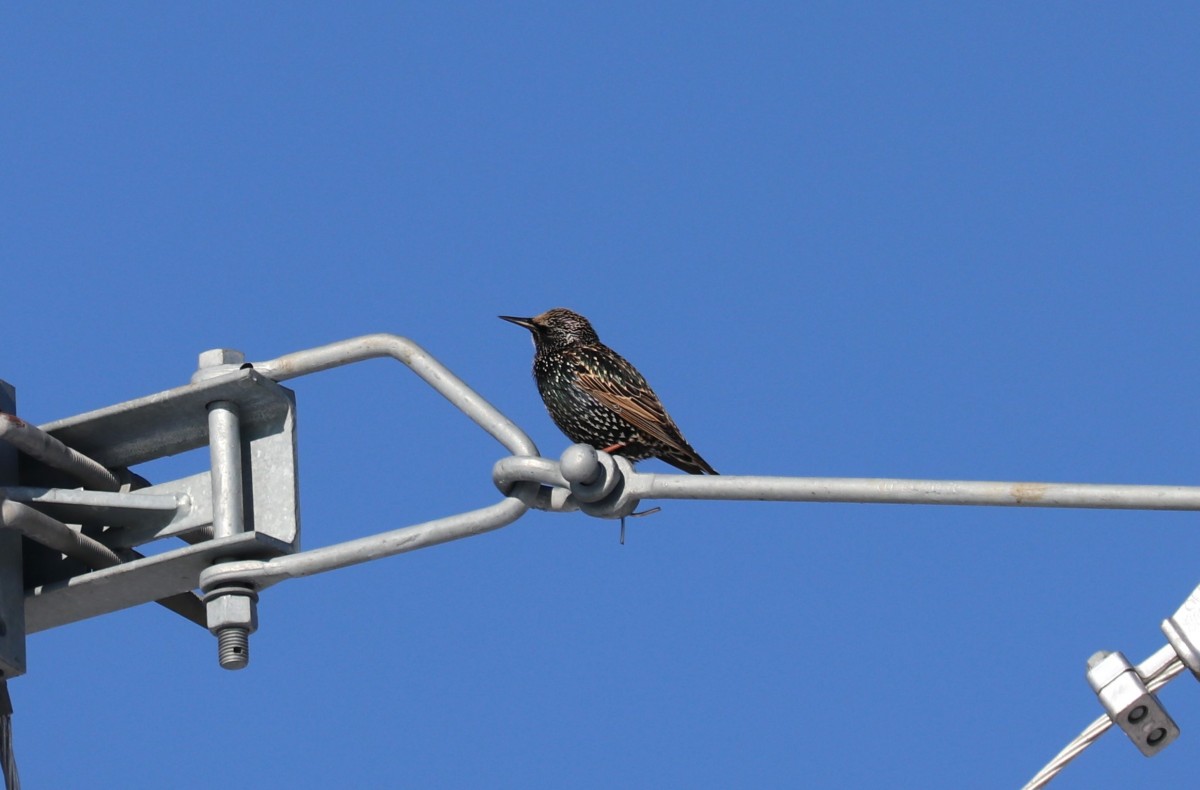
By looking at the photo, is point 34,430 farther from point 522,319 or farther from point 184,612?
point 522,319

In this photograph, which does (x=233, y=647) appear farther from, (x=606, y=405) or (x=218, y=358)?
(x=606, y=405)

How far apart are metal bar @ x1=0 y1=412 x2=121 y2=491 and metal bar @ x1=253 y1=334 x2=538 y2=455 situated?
50 cm

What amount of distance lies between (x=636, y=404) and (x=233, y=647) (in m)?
3.67

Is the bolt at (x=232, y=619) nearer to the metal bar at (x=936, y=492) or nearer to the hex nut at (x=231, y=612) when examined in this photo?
the hex nut at (x=231, y=612)

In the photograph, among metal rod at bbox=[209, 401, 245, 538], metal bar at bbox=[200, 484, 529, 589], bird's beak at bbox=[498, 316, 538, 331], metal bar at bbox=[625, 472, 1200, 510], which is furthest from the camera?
bird's beak at bbox=[498, 316, 538, 331]

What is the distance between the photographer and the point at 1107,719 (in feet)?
15.8

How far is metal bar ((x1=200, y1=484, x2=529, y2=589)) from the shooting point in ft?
19.6

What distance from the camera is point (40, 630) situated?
681 centimetres

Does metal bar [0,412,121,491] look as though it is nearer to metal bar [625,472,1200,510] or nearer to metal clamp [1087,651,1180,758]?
metal bar [625,472,1200,510]

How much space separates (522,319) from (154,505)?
416cm

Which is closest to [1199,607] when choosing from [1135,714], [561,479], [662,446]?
[1135,714]

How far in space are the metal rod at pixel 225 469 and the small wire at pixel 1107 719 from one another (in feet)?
7.69

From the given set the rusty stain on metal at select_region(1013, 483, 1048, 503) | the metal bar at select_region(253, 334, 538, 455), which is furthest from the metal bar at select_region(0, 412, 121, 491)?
the rusty stain on metal at select_region(1013, 483, 1048, 503)

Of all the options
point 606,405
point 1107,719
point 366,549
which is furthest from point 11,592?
point 606,405
